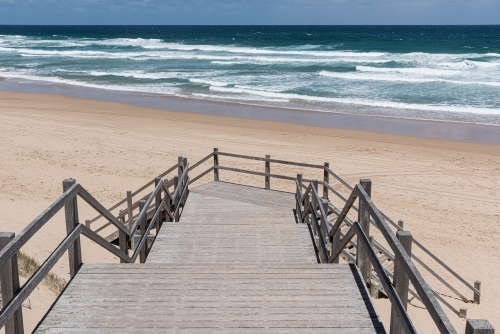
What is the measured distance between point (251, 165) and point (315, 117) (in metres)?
9.72

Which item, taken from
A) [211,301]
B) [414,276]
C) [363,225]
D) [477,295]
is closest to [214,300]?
[211,301]

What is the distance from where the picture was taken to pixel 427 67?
4978cm

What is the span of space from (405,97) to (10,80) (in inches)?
1103

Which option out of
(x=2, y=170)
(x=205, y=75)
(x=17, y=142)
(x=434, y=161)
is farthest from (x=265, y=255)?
(x=205, y=75)

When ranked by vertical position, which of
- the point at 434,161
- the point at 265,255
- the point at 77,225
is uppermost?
the point at 77,225

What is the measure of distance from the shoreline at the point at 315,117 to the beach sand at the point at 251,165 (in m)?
1.18

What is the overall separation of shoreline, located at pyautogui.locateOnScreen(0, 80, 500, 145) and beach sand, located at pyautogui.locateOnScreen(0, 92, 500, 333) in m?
1.18

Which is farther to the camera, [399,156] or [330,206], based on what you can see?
[399,156]

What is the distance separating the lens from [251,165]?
18656 millimetres

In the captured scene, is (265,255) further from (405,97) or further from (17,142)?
(405,97)

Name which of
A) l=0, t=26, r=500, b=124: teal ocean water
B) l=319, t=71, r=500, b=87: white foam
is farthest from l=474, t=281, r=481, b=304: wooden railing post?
l=319, t=71, r=500, b=87: white foam

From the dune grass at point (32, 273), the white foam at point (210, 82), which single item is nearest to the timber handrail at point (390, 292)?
the dune grass at point (32, 273)

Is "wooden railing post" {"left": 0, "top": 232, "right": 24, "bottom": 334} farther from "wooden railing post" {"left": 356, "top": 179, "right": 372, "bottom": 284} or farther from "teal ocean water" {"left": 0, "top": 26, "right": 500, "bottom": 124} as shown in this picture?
"teal ocean water" {"left": 0, "top": 26, "right": 500, "bottom": 124}

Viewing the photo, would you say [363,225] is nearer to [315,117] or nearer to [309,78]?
[315,117]
